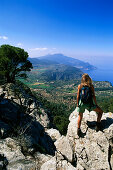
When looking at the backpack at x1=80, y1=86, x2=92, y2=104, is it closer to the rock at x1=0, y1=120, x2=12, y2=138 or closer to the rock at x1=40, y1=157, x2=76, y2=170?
the rock at x1=40, y1=157, x2=76, y2=170

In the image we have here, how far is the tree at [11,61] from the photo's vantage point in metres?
12.7

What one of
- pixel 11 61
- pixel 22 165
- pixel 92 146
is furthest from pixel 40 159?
pixel 11 61

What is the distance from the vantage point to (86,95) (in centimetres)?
440

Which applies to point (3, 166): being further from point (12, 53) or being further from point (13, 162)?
point (12, 53)

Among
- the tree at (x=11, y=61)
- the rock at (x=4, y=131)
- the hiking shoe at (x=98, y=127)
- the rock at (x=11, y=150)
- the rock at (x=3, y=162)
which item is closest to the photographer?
the rock at (x=3, y=162)

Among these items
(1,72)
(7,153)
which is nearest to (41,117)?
(1,72)

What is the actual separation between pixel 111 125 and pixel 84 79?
2.55 metres

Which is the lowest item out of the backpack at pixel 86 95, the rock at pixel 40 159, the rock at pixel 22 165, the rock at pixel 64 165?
the rock at pixel 40 159

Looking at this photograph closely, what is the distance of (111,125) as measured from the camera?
4.60m

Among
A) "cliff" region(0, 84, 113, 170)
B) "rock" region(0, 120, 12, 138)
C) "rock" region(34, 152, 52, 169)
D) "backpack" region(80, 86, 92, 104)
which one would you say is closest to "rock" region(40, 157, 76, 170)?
"cliff" region(0, 84, 113, 170)

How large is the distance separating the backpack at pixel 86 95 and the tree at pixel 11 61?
11424mm

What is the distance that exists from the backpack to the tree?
1142 centimetres

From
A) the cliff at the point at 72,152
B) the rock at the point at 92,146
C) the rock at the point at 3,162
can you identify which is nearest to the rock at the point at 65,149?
the cliff at the point at 72,152

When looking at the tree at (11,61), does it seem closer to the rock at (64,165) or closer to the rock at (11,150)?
the rock at (11,150)
